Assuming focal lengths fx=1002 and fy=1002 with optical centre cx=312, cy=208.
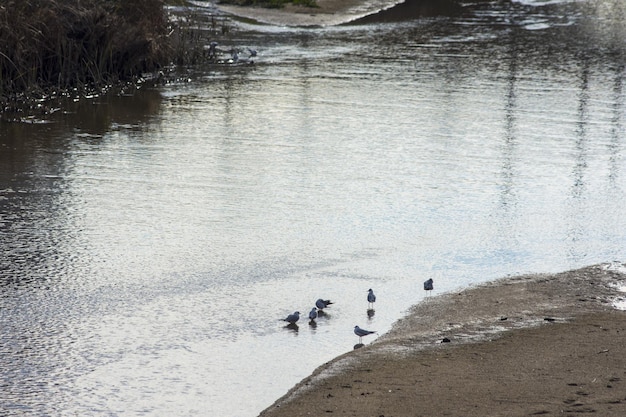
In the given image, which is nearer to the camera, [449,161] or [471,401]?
[471,401]

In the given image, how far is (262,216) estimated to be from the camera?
14414 millimetres

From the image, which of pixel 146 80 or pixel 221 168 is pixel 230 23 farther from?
pixel 221 168

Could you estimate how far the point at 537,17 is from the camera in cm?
4169

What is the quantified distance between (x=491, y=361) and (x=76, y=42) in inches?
675

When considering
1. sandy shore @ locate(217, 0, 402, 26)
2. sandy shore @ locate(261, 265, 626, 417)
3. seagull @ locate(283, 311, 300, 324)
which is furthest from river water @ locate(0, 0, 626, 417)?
sandy shore @ locate(217, 0, 402, 26)

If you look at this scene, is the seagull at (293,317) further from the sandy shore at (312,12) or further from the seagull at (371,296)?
the sandy shore at (312,12)

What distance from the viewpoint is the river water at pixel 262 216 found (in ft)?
31.8

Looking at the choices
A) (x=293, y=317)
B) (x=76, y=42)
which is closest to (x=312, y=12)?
(x=76, y=42)

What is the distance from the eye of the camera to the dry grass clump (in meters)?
22.0

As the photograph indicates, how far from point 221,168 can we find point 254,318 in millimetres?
6631

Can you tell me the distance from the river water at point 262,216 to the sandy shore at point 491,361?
489 millimetres

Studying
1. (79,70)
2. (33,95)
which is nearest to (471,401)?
(33,95)

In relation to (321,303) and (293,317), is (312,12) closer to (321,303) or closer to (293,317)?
(321,303)

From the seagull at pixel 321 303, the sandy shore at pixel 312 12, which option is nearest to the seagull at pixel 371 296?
the seagull at pixel 321 303
